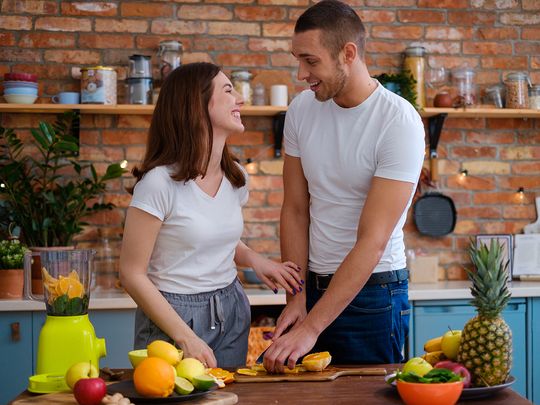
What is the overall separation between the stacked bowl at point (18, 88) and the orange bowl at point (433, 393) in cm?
295

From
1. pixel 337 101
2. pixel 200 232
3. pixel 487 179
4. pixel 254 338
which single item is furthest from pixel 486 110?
pixel 200 232

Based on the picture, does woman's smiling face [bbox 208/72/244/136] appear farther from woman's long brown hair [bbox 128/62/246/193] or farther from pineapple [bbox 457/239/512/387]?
pineapple [bbox 457/239/512/387]

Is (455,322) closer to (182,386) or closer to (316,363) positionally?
(316,363)

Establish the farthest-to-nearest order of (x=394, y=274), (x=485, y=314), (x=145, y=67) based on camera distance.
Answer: (x=145, y=67) → (x=394, y=274) → (x=485, y=314)

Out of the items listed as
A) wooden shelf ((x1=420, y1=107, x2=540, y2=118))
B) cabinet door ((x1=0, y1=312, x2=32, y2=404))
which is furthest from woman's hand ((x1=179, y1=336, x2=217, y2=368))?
wooden shelf ((x1=420, y1=107, x2=540, y2=118))

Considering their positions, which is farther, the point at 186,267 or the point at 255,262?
the point at 255,262

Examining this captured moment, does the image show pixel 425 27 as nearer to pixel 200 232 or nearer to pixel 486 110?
pixel 486 110

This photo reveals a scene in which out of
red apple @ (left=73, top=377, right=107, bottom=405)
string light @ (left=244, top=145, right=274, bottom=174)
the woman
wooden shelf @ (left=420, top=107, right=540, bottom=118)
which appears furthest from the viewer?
string light @ (left=244, top=145, right=274, bottom=174)

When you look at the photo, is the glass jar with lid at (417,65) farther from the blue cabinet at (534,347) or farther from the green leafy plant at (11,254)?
the green leafy plant at (11,254)

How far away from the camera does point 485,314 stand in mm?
1818

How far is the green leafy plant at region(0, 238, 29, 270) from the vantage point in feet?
12.4

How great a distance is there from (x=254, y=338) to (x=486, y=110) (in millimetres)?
1761

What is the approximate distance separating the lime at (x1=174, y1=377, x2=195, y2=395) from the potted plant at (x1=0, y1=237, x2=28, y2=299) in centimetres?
224

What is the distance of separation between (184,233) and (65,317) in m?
0.43
